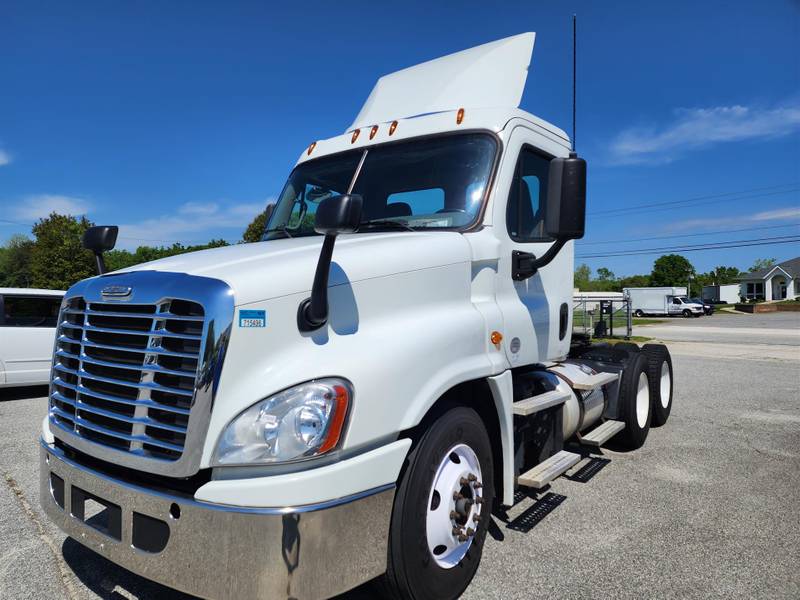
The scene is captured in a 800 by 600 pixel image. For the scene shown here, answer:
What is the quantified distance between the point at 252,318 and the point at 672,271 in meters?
106

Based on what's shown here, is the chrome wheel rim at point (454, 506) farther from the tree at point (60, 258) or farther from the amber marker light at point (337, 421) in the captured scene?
the tree at point (60, 258)

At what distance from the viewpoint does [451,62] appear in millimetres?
4387

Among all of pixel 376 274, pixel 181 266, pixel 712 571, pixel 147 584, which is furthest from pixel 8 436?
pixel 712 571

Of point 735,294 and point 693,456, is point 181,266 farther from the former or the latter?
point 735,294

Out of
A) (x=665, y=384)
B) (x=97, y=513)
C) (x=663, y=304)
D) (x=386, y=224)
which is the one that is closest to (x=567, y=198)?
(x=386, y=224)

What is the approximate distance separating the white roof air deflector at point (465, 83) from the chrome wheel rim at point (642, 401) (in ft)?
11.2

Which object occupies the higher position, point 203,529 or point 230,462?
point 230,462

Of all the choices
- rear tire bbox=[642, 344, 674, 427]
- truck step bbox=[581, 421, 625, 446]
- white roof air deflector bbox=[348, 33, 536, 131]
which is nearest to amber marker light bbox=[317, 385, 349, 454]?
white roof air deflector bbox=[348, 33, 536, 131]

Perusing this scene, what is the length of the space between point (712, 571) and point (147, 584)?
3.12 metres

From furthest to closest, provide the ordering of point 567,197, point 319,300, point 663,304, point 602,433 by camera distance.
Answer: point 663,304, point 602,433, point 567,197, point 319,300

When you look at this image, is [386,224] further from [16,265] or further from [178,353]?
[16,265]

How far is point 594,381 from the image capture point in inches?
181

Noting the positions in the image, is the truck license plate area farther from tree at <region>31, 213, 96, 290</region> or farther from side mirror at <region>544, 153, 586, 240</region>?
tree at <region>31, 213, 96, 290</region>

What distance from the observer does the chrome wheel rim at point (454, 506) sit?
8.77 feet
